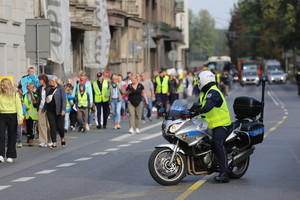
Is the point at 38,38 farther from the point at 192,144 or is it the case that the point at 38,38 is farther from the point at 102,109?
the point at 192,144

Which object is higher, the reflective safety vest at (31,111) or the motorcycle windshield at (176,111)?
the motorcycle windshield at (176,111)

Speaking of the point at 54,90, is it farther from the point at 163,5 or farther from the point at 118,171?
the point at 163,5

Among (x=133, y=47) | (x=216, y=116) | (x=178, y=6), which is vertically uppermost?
(x=178, y=6)

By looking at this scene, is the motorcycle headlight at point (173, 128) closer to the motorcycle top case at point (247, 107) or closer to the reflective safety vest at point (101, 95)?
the motorcycle top case at point (247, 107)

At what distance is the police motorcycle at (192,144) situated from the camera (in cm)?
1294

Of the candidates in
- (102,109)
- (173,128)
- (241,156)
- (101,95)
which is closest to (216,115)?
(173,128)

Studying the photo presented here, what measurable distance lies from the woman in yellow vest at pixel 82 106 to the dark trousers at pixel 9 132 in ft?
28.3

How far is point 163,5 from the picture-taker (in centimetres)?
7950

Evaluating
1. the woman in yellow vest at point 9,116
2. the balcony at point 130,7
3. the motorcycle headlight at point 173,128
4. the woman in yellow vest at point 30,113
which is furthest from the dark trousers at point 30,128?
the balcony at point 130,7

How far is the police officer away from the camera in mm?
13070

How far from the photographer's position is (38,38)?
78.2 ft

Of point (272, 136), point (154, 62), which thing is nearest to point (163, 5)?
point (154, 62)

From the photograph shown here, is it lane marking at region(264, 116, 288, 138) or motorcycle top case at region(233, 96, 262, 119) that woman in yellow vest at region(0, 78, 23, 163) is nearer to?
motorcycle top case at region(233, 96, 262, 119)

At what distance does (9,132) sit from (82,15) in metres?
23.1
